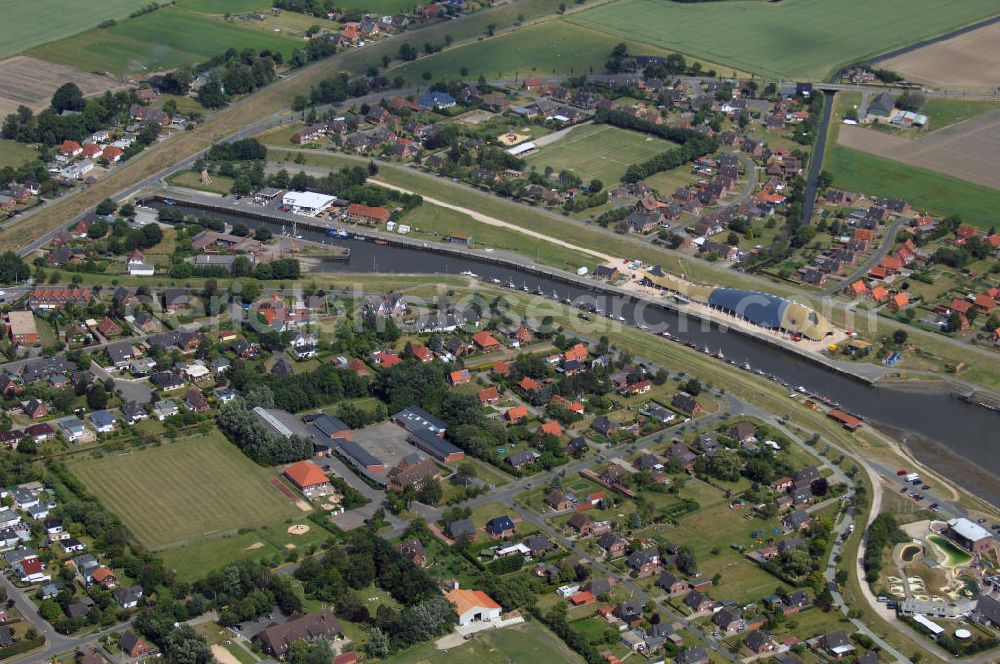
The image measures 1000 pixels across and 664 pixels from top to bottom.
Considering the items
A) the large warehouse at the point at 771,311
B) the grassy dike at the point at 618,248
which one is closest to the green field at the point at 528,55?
the grassy dike at the point at 618,248

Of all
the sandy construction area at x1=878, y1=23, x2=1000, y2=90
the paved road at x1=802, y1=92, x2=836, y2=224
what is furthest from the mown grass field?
the sandy construction area at x1=878, y1=23, x2=1000, y2=90

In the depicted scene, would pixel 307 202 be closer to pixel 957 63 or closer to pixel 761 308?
pixel 761 308

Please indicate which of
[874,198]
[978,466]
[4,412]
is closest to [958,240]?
[874,198]

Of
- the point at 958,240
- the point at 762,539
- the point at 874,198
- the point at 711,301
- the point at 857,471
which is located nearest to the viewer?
the point at 762,539

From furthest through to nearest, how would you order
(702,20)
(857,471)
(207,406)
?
(702,20)
(207,406)
(857,471)

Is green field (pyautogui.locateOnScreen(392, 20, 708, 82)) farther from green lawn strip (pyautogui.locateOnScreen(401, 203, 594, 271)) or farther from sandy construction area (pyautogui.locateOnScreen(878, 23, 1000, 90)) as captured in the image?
green lawn strip (pyautogui.locateOnScreen(401, 203, 594, 271))

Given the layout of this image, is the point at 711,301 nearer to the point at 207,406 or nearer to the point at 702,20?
the point at 207,406

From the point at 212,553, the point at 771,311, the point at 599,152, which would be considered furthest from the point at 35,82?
the point at 212,553
